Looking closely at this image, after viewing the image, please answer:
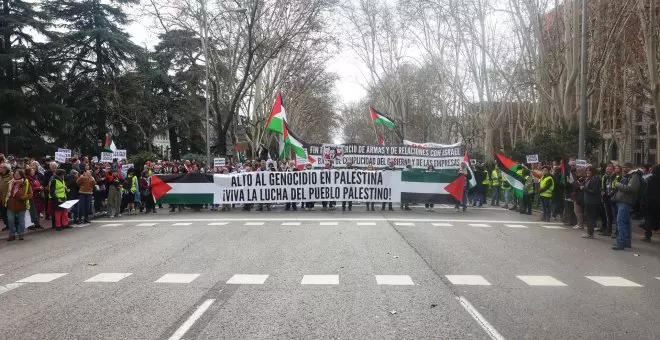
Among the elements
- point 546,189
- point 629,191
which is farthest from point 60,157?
point 629,191

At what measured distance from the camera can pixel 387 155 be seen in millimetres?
21047

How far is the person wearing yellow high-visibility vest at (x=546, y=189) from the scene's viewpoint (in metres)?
15.7

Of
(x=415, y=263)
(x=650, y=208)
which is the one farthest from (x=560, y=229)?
(x=415, y=263)

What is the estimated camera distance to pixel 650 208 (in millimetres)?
12398

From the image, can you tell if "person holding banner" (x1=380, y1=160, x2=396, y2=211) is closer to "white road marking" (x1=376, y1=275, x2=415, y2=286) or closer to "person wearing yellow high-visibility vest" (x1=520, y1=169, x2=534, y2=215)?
"person wearing yellow high-visibility vest" (x1=520, y1=169, x2=534, y2=215)

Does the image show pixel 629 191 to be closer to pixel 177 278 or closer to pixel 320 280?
pixel 320 280

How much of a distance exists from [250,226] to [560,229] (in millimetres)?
7782

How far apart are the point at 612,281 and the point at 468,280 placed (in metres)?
2.00

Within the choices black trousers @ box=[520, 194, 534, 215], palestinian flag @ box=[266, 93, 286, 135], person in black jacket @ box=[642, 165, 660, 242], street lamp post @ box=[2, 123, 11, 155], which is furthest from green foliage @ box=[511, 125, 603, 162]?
street lamp post @ box=[2, 123, 11, 155]

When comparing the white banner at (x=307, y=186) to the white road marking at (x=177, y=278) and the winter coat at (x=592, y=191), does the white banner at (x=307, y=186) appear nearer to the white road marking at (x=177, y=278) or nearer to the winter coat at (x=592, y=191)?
the winter coat at (x=592, y=191)

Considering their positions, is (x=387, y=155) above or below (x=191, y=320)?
above

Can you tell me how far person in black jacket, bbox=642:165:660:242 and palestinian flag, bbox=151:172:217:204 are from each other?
41.7 ft

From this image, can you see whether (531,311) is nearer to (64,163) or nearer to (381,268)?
(381,268)

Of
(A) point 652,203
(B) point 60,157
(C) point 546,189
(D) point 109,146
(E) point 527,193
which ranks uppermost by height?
(D) point 109,146
